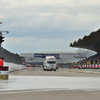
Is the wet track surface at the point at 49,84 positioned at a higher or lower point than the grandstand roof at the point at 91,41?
lower

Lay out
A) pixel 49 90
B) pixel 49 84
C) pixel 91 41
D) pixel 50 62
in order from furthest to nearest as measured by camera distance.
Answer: pixel 91 41 < pixel 50 62 < pixel 49 84 < pixel 49 90

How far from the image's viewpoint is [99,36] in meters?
62.5

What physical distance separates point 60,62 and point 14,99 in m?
164

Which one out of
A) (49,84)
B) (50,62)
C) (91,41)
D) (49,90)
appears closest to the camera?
(49,90)

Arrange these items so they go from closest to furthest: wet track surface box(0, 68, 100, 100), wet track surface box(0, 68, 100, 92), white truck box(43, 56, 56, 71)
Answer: wet track surface box(0, 68, 100, 100) < wet track surface box(0, 68, 100, 92) < white truck box(43, 56, 56, 71)

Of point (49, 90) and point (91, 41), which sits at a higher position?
point (91, 41)

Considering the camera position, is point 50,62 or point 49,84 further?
point 50,62

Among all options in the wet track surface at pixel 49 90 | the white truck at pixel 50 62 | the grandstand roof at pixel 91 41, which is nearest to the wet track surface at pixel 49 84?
the wet track surface at pixel 49 90

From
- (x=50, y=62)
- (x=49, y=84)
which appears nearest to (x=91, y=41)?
(x=50, y=62)

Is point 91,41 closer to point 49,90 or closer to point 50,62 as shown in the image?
point 50,62

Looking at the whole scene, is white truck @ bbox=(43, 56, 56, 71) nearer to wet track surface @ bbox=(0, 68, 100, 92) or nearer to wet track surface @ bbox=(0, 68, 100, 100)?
wet track surface @ bbox=(0, 68, 100, 92)

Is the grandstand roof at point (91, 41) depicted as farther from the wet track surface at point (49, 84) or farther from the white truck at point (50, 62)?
the wet track surface at point (49, 84)

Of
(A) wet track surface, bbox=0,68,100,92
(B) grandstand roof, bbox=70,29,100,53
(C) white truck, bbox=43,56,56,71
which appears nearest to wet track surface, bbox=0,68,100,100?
(A) wet track surface, bbox=0,68,100,92

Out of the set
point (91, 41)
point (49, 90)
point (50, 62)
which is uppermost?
point (91, 41)
